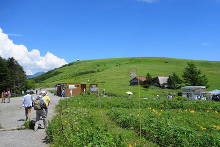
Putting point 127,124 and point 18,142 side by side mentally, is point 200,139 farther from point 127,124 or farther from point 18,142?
→ point 18,142

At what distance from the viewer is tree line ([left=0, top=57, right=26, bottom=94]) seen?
72900mm

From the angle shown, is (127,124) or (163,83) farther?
(163,83)

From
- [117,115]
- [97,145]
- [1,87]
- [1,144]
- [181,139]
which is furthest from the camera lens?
[1,87]

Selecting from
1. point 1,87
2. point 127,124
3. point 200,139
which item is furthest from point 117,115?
point 1,87

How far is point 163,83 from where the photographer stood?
94500 millimetres

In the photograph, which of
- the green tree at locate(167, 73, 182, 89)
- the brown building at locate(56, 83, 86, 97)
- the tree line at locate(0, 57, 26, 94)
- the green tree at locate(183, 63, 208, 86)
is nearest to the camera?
the brown building at locate(56, 83, 86, 97)

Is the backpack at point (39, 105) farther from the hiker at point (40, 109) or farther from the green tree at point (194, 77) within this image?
the green tree at point (194, 77)

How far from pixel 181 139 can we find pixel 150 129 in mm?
2045

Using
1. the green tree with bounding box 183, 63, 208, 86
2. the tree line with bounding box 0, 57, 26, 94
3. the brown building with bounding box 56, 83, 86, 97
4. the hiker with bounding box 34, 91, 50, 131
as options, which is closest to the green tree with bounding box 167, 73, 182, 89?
the green tree with bounding box 183, 63, 208, 86

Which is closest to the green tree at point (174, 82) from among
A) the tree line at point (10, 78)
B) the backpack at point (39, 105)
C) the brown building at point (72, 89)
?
the brown building at point (72, 89)

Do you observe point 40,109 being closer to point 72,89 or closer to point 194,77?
point 72,89

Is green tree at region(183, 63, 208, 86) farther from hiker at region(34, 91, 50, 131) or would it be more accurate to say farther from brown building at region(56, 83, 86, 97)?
hiker at region(34, 91, 50, 131)

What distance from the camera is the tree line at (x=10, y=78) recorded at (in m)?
72.9

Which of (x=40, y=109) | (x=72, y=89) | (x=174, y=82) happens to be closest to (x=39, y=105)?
(x=40, y=109)
